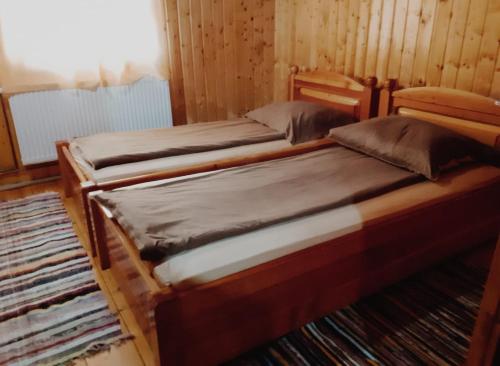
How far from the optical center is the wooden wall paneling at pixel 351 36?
3.09 m

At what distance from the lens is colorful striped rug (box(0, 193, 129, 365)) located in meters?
1.75

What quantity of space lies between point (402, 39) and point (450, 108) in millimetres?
613

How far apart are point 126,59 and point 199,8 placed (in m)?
0.79

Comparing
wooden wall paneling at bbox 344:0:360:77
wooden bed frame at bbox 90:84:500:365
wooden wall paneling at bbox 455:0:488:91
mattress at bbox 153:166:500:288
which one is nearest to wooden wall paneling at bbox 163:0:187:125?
wooden wall paneling at bbox 344:0:360:77

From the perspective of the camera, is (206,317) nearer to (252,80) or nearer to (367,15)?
(367,15)

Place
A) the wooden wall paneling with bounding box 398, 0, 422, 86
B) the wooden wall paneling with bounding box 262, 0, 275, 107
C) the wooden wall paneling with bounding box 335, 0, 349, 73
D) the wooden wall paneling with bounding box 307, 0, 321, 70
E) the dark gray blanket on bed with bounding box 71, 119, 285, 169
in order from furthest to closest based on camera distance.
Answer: the wooden wall paneling with bounding box 262, 0, 275, 107 < the wooden wall paneling with bounding box 307, 0, 321, 70 < the wooden wall paneling with bounding box 335, 0, 349, 73 < the wooden wall paneling with bounding box 398, 0, 422, 86 < the dark gray blanket on bed with bounding box 71, 119, 285, 169

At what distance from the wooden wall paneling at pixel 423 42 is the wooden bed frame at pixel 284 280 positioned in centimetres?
92

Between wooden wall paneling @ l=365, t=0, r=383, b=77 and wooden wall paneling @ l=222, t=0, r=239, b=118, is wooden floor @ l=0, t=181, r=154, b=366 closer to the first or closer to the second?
wooden wall paneling @ l=222, t=0, r=239, b=118

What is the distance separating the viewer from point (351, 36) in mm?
3160

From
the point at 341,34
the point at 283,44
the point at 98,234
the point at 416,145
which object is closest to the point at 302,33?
the point at 283,44

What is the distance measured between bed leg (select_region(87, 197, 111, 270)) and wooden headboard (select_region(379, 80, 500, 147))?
2.01 m

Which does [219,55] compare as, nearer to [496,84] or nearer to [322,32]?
[322,32]

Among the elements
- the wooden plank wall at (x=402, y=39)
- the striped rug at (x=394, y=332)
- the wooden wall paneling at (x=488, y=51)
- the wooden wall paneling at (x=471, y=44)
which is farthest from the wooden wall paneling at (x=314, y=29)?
the striped rug at (x=394, y=332)

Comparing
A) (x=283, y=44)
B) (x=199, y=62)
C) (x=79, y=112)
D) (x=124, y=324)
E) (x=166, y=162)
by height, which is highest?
(x=283, y=44)
